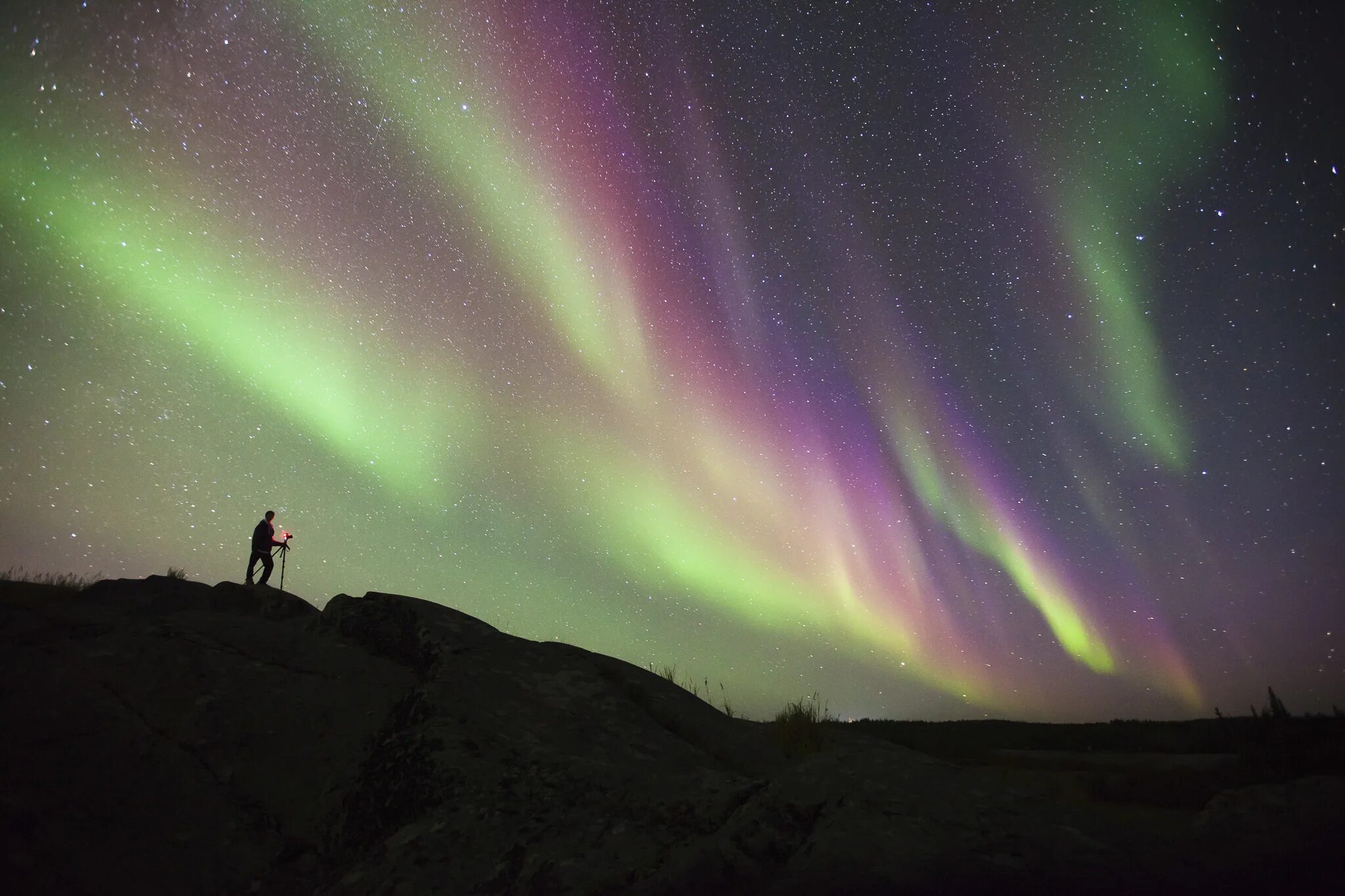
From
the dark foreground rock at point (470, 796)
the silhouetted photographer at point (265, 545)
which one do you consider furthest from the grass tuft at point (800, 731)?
the silhouetted photographer at point (265, 545)

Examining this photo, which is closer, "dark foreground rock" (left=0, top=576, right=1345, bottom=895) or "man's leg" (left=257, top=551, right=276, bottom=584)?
"dark foreground rock" (left=0, top=576, right=1345, bottom=895)

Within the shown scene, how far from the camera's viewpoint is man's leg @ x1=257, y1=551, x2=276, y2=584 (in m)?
14.3

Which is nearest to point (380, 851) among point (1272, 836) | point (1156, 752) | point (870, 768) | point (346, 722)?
point (346, 722)

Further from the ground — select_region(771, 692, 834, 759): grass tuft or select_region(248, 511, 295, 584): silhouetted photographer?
select_region(248, 511, 295, 584): silhouetted photographer

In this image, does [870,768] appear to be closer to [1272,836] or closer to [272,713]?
[1272,836]

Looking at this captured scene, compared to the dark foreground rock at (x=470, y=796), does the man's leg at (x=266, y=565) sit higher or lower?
higher

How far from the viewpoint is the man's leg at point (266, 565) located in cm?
1431

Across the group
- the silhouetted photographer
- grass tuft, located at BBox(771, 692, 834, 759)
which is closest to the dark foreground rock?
grass tuft, located at BBox(771, 692, 834, 759)

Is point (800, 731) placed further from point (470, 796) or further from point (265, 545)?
point (265, 545)

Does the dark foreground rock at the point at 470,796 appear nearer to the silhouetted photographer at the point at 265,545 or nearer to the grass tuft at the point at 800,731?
the grass tuft at the point at 800,731

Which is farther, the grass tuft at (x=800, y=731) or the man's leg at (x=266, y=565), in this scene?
the man's leg at (x=266, y=565)

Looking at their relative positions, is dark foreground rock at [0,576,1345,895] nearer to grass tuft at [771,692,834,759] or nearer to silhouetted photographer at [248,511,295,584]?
grass tuft at [771,692,834,759]

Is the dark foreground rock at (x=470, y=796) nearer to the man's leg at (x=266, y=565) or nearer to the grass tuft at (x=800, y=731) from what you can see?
the grass tuft at (x=800, y=731)

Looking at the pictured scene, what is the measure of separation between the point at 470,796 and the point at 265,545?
13258mm
